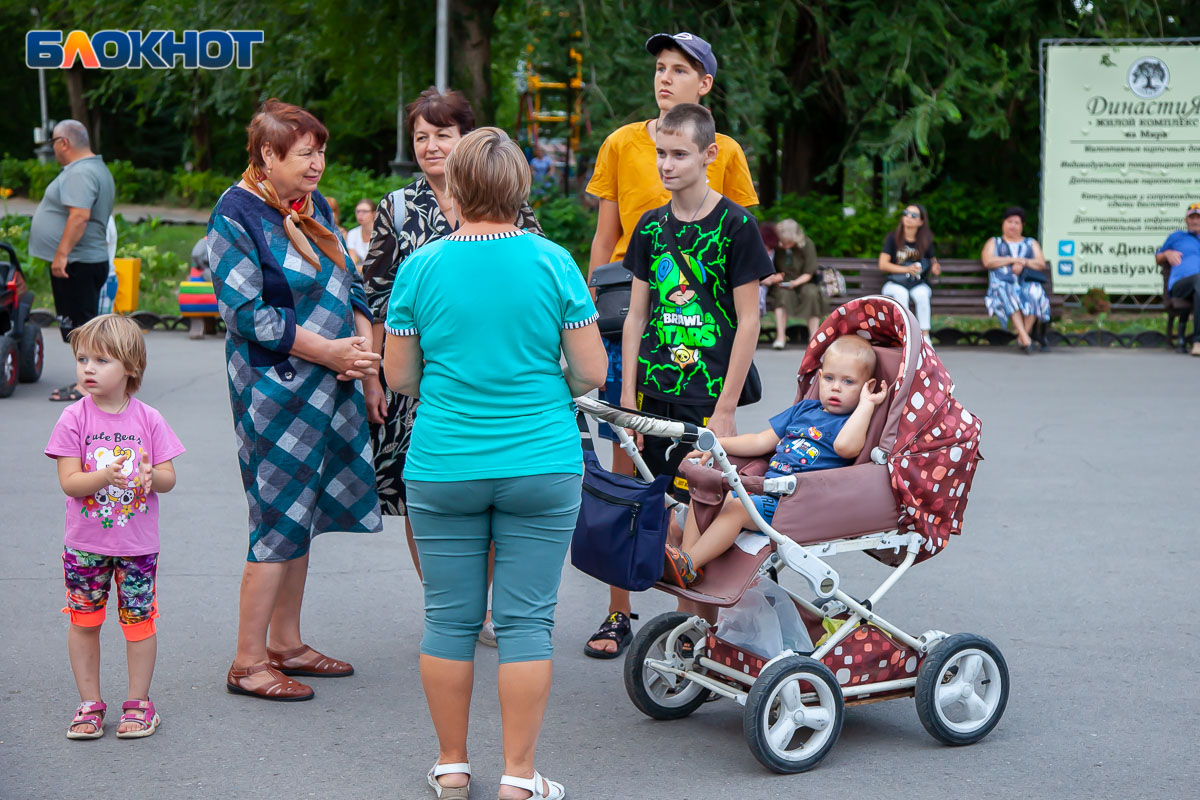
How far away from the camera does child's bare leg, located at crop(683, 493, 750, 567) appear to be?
13.5 feet

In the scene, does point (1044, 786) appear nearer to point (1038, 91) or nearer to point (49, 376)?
point (49, 376)

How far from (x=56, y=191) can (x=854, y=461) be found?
791cm

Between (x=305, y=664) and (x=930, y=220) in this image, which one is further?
(x=930, y=220)

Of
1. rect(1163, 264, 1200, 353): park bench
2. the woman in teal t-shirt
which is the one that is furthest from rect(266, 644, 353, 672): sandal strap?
rect(1163, 264, 1200, 353): park bench

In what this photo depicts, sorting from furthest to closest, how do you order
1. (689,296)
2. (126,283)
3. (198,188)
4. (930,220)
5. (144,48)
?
(198,188), (144,48), (930,220), (126,283), (689,296)


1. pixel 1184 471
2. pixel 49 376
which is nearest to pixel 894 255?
pixel 1184 471

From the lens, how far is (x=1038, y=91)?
1791cm

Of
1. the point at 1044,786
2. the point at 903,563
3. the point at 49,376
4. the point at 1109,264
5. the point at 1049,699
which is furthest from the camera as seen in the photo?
the point at 1109,264

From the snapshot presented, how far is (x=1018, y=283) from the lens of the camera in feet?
51.1

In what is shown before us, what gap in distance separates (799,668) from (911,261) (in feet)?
39.9

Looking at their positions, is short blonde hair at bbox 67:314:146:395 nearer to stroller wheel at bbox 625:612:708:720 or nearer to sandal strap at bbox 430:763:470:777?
sandal strap at bbox 430:763:470:777

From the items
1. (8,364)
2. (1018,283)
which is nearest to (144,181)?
(1018,283)

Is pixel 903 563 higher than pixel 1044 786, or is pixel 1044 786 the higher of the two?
pixel 903 563

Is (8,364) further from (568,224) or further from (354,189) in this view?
(354,189)
